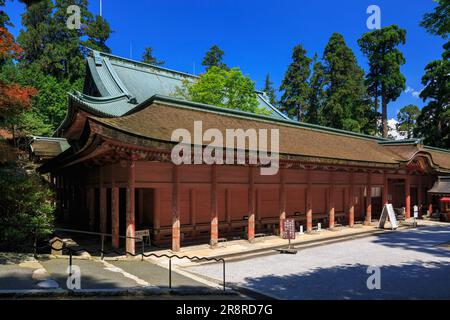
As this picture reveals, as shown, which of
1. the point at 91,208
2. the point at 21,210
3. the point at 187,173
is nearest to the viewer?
the point at 21,210

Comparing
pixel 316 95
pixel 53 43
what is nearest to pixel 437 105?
pixel 316 95

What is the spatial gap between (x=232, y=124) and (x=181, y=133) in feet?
15.3

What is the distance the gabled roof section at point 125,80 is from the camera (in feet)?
84.0

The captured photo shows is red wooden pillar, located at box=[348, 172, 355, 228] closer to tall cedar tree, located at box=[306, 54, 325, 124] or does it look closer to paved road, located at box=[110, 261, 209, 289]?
paved road, located at box=[110, 261, 209, 289]

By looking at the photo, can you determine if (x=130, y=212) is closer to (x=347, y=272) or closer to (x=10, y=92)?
(x=10, y=92)

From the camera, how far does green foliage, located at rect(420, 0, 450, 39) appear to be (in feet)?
28.0

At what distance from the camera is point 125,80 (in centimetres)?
2895

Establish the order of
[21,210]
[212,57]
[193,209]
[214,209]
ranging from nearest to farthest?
1. [21,210]
2. [214,209]
3. [193,209]
4. [212,57]

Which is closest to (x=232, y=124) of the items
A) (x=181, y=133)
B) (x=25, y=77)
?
(x=181, y=133)

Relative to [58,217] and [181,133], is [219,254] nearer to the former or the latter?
[181,133]

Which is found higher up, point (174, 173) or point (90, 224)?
point (174, 173)

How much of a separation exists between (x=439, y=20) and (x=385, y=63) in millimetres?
46981

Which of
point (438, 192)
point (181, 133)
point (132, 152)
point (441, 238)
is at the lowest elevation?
point (441, 238)
